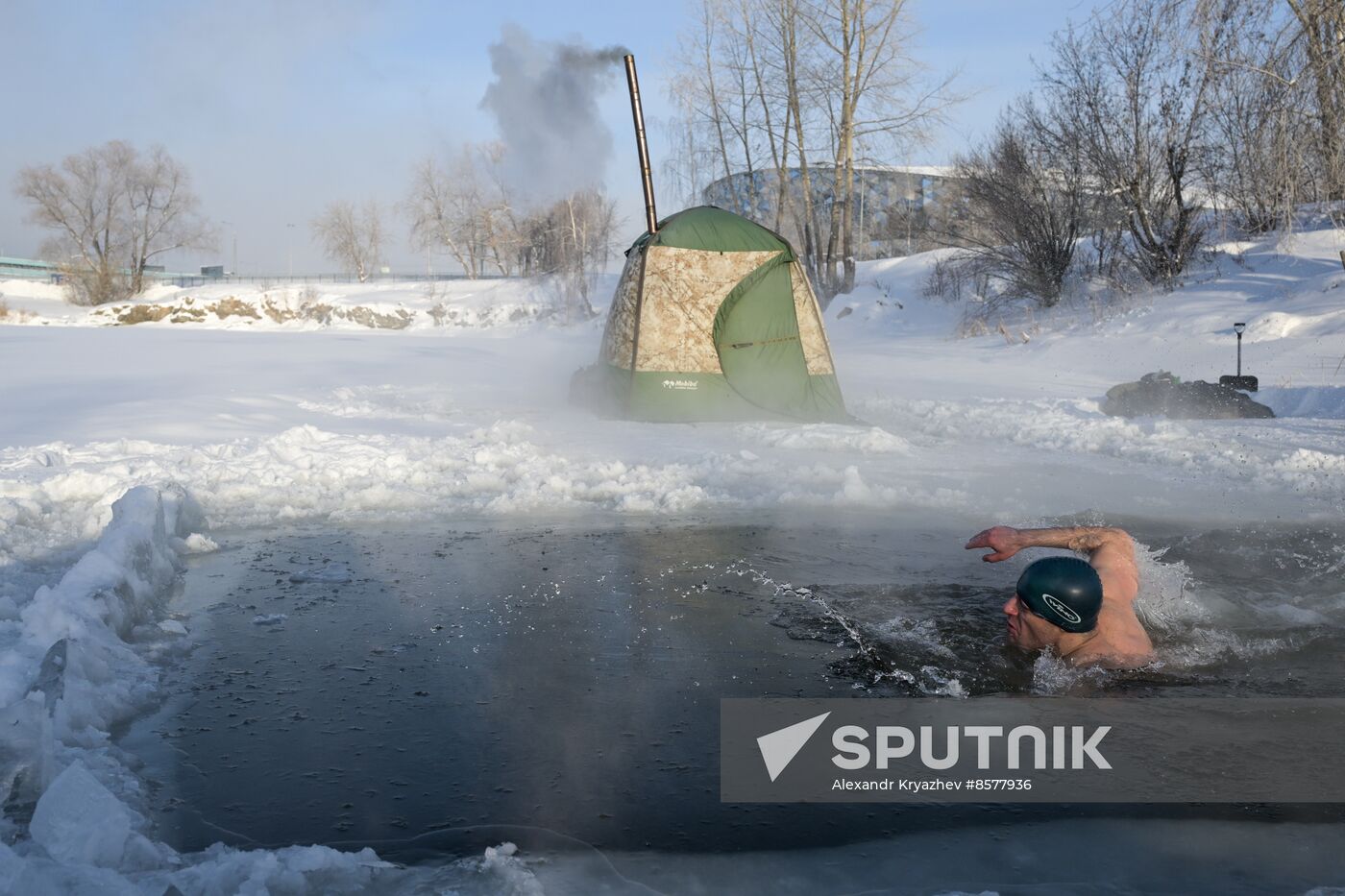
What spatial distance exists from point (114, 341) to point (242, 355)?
483 centimetres

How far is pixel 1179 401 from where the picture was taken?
11.4 meters

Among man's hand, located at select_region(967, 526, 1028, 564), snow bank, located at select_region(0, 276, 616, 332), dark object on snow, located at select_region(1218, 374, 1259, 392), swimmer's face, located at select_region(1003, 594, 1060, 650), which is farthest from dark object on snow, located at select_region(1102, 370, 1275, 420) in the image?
snow bank, located at select_region(0, 276, 616, 332)

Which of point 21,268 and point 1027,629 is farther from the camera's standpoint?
point 21,268

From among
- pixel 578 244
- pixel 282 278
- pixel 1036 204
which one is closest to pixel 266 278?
Result: pixel 282 278

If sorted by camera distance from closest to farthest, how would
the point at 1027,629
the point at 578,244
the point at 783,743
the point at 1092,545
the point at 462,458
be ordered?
the point at 783,743 < the point at 1027,629 < the point at 1092,545 < the point at 462,458 < the point at 578,244

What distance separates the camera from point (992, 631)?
15.0 ft

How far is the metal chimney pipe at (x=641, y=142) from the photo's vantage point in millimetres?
11883

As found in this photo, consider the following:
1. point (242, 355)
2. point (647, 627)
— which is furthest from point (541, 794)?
point (242, 355)

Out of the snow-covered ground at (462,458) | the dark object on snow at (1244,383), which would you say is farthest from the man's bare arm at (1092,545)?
the dark object on snow at (1244,383)

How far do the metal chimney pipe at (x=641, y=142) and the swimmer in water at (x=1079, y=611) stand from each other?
8.10m

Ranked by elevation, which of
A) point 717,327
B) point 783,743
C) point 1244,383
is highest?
point 717,327

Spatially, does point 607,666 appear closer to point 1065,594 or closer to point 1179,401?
point 1065,594

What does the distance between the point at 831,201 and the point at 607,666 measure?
1080 inches

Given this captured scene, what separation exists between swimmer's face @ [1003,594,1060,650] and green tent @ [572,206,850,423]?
7001mm
